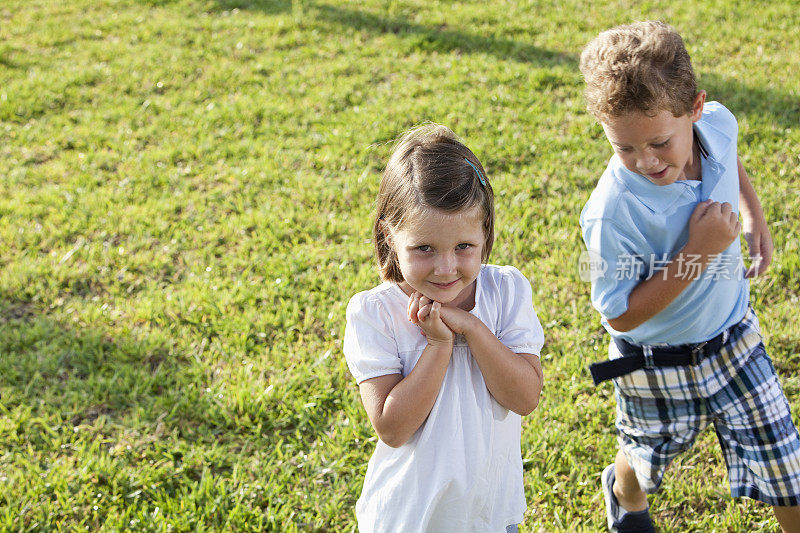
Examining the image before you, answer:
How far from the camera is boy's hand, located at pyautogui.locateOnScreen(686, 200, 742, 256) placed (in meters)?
2.05

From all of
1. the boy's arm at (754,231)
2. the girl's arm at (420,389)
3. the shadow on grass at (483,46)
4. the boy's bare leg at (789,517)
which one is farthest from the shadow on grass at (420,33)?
the girl's arm at (420,389)

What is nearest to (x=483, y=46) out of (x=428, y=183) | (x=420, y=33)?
(x=420, y=33)

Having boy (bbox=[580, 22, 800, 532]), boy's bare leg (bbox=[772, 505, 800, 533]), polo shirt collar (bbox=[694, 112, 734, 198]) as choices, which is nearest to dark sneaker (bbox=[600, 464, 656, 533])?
boy (bbox=[580, 22, 800, 532])

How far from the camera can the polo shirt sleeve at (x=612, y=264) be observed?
84.4 inches

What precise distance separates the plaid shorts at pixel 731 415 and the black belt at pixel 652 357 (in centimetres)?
2

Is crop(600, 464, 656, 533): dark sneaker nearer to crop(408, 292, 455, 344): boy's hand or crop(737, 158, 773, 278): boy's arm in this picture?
crop(737, 158, 773, 278): boy's arm

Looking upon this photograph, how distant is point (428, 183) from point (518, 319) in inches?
17.0

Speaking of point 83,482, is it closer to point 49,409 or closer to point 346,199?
point 49,409

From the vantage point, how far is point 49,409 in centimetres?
330

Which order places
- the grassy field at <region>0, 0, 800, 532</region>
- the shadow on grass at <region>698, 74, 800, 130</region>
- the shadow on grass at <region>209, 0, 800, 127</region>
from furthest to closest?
the shadow on grass at <region>209, 0, 800, 127</region> < the shadow on grass at <region>698, 74, 800, 130</region> < the grassy field at <region>0, 0, 800, 532</region>

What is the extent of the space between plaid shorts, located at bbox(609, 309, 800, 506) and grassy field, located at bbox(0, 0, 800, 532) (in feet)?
1.37

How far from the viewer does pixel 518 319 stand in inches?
76.7

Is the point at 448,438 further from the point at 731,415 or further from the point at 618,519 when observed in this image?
the point at 618,519

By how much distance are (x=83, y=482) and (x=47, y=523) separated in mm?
197
